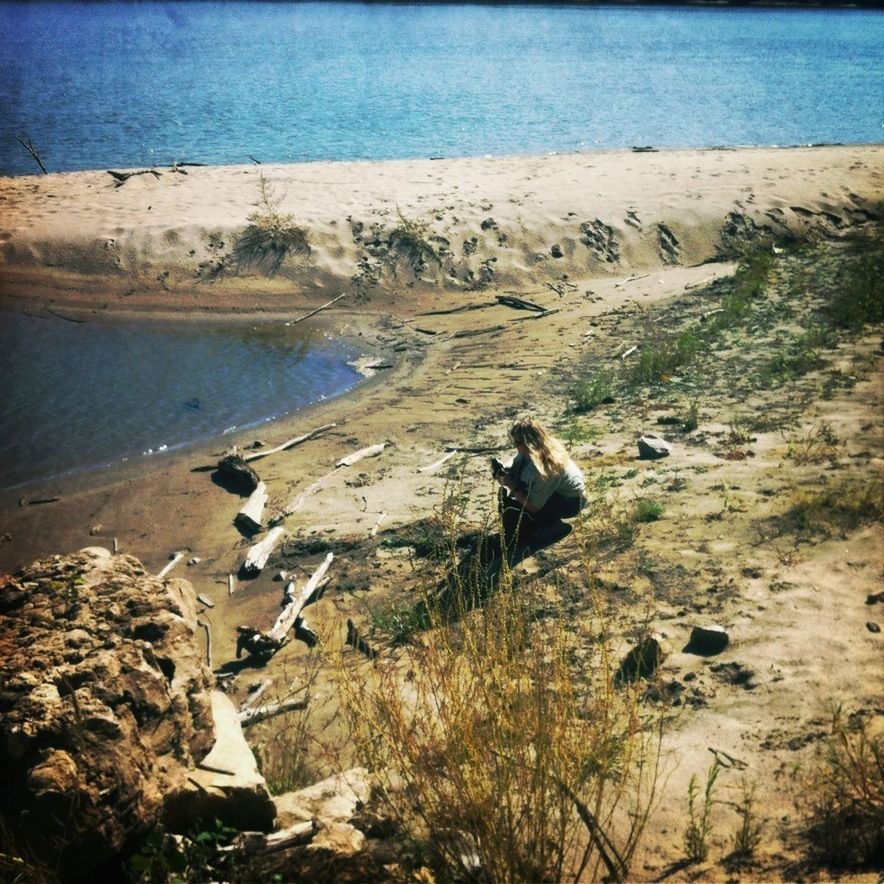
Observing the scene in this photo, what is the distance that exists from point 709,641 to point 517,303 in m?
10.5

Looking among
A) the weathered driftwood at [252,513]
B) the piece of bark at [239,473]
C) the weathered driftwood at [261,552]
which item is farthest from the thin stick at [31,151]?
the weathered driftwood at [261,552]

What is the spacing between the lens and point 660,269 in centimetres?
1744

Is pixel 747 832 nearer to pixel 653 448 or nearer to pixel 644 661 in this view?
pixel 644 661

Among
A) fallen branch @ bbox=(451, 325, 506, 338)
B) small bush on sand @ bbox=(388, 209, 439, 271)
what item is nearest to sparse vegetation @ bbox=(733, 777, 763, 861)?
fallen branch @ bbox=(451, 325, 506, 338)

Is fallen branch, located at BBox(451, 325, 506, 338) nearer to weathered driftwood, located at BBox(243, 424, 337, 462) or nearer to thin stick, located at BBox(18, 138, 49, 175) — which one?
weathered driftwood, located at BBox(243, 424, 337, 462)

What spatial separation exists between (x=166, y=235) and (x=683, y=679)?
14.4m

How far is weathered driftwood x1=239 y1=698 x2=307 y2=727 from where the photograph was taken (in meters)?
6.08

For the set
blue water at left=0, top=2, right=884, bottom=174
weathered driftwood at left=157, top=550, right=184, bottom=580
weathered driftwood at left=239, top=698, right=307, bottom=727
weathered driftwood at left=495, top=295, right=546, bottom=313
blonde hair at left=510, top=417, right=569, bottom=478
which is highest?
blue water at left=0, top=2, right=884, bottom=174

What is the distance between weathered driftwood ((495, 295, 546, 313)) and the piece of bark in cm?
672

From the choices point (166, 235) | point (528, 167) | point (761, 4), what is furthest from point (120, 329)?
point (761, 4)

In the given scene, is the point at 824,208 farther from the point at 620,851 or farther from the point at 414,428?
the point at 620,851

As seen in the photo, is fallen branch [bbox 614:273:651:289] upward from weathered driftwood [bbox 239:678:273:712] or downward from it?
upward

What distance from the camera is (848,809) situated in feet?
14.3

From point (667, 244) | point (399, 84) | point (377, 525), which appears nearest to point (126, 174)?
point (667, 244)
